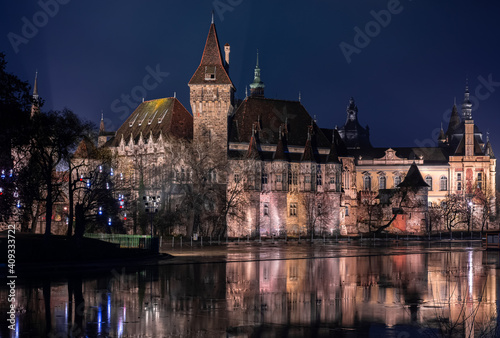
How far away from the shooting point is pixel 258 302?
25547 millimetres

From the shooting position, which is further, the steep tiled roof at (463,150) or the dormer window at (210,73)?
the steep tiled roof at (463,150)

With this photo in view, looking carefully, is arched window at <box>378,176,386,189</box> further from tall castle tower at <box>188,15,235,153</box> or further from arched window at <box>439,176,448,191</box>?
tall castle tower at <box>188,15,235,153</box>

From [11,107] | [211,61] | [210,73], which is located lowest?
[11,107]

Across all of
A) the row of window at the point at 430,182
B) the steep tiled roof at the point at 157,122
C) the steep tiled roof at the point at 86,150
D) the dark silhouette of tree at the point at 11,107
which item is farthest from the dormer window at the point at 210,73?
the dark silhouette of tree at the point at 11,107

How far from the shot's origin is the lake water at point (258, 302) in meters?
19.8

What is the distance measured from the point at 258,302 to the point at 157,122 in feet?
289

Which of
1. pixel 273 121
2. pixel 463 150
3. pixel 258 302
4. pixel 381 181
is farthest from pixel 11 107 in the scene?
pixel 463 150

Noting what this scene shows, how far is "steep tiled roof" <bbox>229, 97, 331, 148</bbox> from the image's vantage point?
10562 centimetres

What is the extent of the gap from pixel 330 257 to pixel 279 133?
182 feet

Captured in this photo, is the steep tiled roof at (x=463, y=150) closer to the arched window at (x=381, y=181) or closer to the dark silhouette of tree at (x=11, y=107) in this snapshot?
the arched window at (x=381, y=181)

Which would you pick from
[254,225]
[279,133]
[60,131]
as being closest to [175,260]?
[60,131]

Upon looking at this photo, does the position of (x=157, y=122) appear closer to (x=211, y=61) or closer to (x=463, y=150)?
(x=211, y=61)

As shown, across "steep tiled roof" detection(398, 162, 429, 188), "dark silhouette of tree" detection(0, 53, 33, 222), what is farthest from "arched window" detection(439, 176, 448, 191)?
"dark silhouette of tree" detection(0, 53, 33, 222)

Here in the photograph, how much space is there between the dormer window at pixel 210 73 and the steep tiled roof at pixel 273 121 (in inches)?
289
